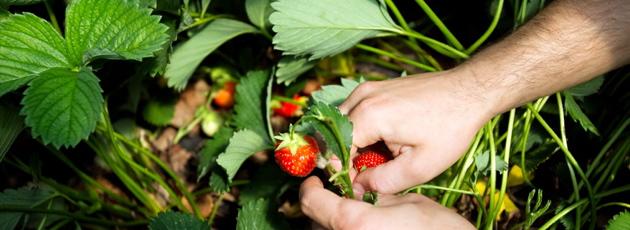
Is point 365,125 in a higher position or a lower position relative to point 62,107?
lower

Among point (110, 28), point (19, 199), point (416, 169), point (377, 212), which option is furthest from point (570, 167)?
point (19, 199)

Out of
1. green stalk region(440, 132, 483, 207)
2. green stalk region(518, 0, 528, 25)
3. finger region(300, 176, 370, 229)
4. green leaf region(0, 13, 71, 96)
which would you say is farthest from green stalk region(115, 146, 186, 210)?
green stalk region(518, 0, 528, 25)

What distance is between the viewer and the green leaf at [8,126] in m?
0.96

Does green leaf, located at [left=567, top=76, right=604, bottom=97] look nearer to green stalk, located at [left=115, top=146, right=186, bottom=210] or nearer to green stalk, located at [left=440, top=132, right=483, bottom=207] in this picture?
green stalk, located at [left=440, top=132, right=483, bottom=207]

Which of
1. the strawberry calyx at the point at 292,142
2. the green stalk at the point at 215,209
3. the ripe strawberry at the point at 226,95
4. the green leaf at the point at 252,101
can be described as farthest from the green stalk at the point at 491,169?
the ripe strawberry at the point at 226,95

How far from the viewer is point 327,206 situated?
81 cm

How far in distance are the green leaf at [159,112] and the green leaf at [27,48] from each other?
0.64 meters

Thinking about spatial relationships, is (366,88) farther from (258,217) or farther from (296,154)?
(258,217)

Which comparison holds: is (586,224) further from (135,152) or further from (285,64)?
(135,152)

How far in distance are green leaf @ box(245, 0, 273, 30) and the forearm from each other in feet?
1.39

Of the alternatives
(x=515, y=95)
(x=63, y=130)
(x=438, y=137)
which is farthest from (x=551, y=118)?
(x=63, y=130)

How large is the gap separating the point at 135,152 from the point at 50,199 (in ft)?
0.84

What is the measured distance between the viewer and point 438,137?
2.78 feet

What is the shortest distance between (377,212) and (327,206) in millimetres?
74
